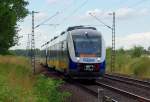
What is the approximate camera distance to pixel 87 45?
1277 inches

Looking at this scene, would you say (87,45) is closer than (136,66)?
Yes

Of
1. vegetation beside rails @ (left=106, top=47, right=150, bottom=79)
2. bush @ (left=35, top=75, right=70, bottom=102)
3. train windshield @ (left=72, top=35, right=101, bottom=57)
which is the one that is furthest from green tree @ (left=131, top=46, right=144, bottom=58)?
bush @ (left=35, top=75, right=70, bottom=102)

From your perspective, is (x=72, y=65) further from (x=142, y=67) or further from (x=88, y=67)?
(x=142, y=67)

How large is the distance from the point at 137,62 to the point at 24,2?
41.9 ft

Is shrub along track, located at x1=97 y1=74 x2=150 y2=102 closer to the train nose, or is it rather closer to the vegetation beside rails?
the train nose

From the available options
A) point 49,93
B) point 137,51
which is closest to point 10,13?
point 49,93

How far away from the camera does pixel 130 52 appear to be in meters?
78.8

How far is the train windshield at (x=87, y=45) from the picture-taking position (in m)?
32.0

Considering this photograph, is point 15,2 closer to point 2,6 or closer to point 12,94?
point 2,6

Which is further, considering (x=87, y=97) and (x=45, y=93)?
(x=87, y=97)

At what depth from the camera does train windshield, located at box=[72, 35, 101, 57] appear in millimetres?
31969

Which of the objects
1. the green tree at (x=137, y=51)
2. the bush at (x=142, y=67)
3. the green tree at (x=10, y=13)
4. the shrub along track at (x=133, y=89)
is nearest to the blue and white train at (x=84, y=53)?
the shrub along track at (x=133, y=89)

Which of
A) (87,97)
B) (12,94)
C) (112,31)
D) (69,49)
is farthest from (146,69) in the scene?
(12,94)

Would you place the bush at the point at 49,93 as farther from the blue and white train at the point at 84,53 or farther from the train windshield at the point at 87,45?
the train windshield at the point at 87,45
